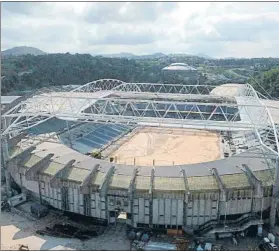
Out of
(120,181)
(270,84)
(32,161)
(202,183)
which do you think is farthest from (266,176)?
(270,84)

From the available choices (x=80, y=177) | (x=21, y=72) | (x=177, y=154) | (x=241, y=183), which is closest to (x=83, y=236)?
(x=80, y=177)

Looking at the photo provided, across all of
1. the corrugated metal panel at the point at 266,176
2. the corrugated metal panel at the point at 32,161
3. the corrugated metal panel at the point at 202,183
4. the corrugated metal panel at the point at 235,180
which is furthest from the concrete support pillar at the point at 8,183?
the corrugated metal panel at the point at 266,176

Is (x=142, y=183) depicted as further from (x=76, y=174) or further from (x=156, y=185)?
(x=76, y=174)

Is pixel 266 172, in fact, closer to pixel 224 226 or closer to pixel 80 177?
pixel 224 226

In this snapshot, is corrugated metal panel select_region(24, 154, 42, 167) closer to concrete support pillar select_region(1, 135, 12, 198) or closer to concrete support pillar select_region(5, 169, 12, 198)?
concrete support pillar select_region(1, 135, 12, 198)

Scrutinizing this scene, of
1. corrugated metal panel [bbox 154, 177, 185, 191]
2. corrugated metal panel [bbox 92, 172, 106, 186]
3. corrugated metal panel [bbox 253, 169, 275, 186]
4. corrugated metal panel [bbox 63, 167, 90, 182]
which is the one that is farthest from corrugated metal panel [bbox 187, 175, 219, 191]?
corrugated metal panel [bbox 63, 167, 90, 182]

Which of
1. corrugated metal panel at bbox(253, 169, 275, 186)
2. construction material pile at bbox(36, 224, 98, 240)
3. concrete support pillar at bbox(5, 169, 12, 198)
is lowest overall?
construction material pile at bbox(36, 224, 98, 240)

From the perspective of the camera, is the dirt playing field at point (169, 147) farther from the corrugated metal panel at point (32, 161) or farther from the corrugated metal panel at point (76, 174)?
the corrugated metal panel at point (32, 161)

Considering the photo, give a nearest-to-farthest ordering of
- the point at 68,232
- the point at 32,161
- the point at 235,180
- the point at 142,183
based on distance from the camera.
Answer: the point at 68,232, the point at 142,183, the point at 235,180, the point at 32,161

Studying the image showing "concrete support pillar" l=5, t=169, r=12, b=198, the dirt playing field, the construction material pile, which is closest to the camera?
the construction material pile

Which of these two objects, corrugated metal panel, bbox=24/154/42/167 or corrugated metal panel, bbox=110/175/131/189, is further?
corrugated metal panel, bbox=24/154/42/167
